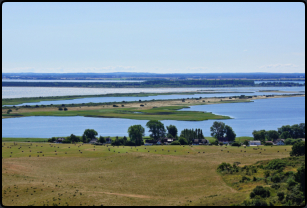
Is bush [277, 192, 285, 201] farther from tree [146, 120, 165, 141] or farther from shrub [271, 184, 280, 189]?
tree [146, 120, 165, 141]

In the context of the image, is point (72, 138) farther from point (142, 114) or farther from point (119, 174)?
point (142, 114)

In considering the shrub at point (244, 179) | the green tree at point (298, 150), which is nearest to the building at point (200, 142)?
the green tree at point (298, 150)

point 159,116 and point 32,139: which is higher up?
point 159,116

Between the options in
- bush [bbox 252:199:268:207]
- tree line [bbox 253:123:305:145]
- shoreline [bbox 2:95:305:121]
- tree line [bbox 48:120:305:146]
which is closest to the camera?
bush [bbox 252:199:268:207]

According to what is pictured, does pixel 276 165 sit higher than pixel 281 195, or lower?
higher

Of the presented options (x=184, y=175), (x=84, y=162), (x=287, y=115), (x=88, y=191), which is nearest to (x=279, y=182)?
(x=184, y=175)

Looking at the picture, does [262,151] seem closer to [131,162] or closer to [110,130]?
[131,162]

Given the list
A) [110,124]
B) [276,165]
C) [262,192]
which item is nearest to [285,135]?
[276,165]

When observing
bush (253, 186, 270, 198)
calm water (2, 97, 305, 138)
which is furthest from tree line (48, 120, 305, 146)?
bush (253, 186, 270, 198)
